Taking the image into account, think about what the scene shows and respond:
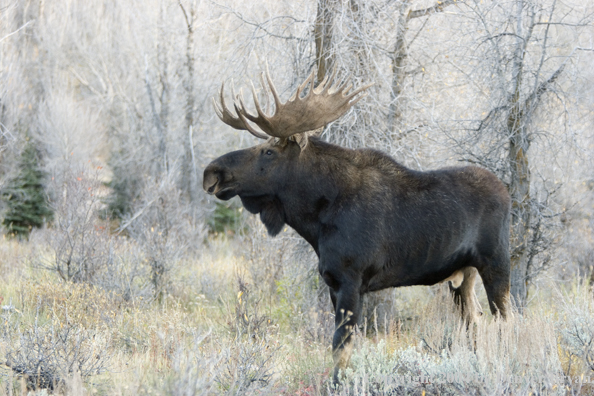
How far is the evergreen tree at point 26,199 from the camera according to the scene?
19.2 meters

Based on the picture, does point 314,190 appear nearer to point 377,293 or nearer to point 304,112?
point 304,112

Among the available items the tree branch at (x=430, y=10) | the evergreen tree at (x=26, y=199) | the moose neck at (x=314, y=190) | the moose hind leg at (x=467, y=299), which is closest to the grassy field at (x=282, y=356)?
the moose hind leg at (x=467, y=299)

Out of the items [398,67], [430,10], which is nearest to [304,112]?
[398,67]

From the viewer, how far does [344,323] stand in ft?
17.4

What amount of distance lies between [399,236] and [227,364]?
1874mm

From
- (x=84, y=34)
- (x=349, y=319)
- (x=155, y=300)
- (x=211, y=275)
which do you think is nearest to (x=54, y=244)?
(x=155, y=300)

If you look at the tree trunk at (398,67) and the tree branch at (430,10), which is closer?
the tree trunk at (398,67)

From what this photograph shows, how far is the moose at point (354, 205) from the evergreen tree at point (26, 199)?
15.3 metres

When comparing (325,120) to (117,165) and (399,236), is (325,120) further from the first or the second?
(117,165)

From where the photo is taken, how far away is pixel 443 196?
5680mm

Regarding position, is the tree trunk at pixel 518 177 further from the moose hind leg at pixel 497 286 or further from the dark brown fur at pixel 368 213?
the dark brown fur at pixel 368 213

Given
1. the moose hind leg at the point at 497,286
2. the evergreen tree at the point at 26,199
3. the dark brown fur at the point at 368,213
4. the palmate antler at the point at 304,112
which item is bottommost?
the evergreen tree at the point at 26,199

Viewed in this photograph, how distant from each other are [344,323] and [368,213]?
97 centimetres

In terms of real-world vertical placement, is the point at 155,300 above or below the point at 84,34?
below
